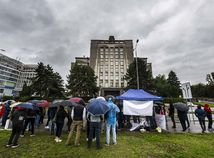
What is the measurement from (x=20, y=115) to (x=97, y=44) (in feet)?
217

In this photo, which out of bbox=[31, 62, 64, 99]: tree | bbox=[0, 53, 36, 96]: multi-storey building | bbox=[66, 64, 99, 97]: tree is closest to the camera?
bbox=[31, 62, 64, 99]: tree

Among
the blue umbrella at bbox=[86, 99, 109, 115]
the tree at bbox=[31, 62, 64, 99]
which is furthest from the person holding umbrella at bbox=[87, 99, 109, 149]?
the tree at bbox=[31, 62, 64, 99]

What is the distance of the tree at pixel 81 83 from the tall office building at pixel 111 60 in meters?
19.4

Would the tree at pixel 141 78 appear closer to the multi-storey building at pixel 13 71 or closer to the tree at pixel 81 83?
the tree at pixel 81 83

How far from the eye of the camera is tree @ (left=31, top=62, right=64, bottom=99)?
119ft

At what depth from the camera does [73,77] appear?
1628 inches

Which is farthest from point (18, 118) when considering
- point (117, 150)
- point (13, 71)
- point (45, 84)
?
point (13, 71)

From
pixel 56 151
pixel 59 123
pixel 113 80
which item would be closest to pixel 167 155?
pixel 56 151

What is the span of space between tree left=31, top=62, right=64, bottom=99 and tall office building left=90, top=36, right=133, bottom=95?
26227 mm

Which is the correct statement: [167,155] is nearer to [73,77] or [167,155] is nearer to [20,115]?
[20,115]

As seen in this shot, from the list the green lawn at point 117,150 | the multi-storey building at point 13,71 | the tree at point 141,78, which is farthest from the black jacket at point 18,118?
the multi-storey building at point 13,71

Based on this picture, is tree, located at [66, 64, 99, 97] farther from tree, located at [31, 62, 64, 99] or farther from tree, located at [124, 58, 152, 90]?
tree, located at [124, 58, 152, 90]

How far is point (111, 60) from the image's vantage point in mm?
67500

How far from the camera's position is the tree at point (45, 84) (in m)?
36.1
